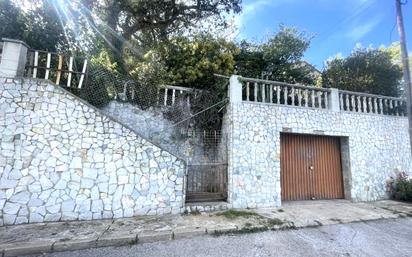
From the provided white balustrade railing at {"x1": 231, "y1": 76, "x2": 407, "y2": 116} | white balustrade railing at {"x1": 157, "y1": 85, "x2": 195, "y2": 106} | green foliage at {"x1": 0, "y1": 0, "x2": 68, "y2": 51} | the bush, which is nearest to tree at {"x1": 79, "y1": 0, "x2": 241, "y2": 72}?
green foliage at {"x1": 0, "y1": 0, "x2": 68, "y2": 51}

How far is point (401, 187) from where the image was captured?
27.3 feet

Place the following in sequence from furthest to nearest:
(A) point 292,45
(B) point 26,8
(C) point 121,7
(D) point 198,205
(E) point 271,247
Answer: (A) point 292,45 → (C) point 121,7 → (B) point 26,8 → (D) point 198,205 → (E) point 271,247

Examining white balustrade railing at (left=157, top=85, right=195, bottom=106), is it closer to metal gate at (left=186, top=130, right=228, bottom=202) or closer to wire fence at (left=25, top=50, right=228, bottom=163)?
wire fence at (left=25, top=50, right=228, bottom=163)

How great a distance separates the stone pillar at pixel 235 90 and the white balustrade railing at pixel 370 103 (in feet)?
13.4

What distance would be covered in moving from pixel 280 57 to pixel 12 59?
9.38m

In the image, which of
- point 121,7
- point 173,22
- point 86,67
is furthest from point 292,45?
point 86,67

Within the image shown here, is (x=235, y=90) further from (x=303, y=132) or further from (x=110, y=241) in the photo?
(x=110, y=241)

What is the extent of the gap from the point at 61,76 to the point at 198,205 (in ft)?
17.5

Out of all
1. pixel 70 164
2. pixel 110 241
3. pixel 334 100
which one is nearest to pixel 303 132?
pixel 334 100

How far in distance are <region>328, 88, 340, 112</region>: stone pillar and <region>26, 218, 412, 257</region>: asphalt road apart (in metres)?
4.37

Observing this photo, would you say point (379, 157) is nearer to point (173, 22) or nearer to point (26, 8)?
point (173, 22)

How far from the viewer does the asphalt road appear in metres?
3.99

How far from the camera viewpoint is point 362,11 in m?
7.45

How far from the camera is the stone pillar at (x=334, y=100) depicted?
8328 mm
